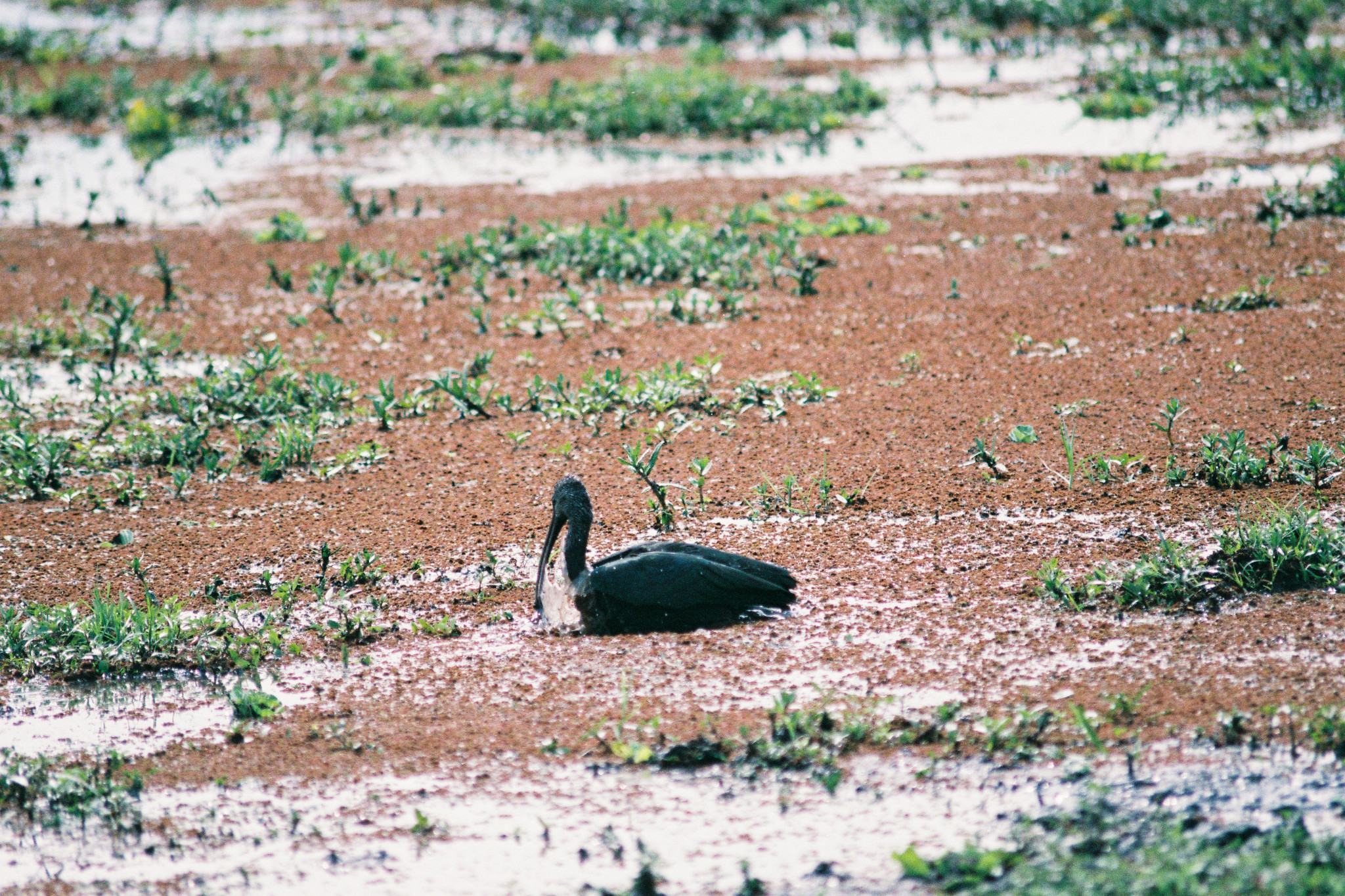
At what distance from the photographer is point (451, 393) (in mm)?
7418

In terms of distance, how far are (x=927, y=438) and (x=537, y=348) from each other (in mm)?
2824

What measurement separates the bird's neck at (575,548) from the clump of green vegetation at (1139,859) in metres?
2.09

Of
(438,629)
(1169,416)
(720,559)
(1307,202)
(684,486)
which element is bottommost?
(438,629)

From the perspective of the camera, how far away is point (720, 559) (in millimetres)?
5207

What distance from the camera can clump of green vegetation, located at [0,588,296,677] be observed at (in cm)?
523

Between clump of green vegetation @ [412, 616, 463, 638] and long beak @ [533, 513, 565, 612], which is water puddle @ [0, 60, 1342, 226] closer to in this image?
long beak @ [533, 513, 565, 612]

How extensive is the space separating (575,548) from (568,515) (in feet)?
0.66

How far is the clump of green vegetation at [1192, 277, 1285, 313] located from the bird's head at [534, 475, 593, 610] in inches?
173

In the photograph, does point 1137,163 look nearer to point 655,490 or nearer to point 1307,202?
point 1307,202

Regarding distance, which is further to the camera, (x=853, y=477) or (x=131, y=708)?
(x=853, y=477)

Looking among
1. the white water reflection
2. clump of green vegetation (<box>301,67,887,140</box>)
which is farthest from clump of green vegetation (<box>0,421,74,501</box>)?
clump of green vegetation (<box>301,67,887,140</box>)

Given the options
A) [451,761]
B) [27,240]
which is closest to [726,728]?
[451,761]

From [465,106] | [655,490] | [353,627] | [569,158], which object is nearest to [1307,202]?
[655,490]

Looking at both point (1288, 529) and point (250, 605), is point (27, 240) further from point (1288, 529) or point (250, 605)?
point (1288, 529)
